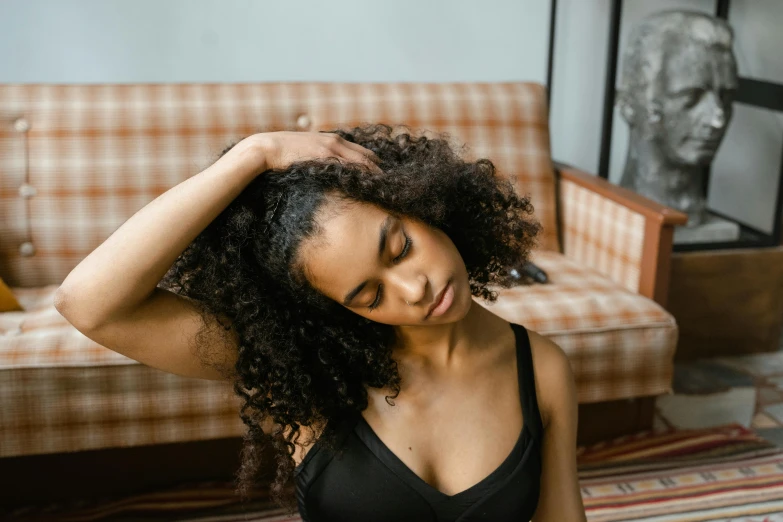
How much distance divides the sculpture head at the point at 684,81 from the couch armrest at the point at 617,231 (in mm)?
406

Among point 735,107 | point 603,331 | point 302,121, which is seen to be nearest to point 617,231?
point 603,331

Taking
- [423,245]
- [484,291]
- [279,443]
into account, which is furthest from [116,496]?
[423,245]

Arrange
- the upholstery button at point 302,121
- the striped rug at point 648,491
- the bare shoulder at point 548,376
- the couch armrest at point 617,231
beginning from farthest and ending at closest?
the upholstery button at point 302,121
the couch armrest at point 617,231
the striped rug at point 648,491
the bare shoulder at point 548,376

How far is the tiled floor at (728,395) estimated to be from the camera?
103 inches

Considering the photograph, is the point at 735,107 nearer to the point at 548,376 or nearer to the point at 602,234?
the point at 602,234

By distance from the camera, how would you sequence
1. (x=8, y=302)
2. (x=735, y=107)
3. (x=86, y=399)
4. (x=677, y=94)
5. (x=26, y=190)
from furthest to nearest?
(x=735, y=107), (x=677, y=94), (x=26, y=190), (x=8, y=302), (x=86, y=399)

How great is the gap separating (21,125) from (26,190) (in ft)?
0.61

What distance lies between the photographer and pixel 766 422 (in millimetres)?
2633

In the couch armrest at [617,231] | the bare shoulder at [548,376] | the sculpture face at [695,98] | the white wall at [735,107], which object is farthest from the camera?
the white wall at [735,107]

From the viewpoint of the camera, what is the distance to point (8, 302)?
2.18m

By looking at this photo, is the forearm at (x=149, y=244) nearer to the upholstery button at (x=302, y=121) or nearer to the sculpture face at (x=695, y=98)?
the upholstery button at (x=302, y=121)

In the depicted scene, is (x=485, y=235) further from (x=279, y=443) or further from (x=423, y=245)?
(x=279, y=443)

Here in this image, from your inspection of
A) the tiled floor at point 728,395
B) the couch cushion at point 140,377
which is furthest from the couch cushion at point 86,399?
the tiled floor at point 728,395

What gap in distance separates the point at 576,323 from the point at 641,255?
0.36 meters
